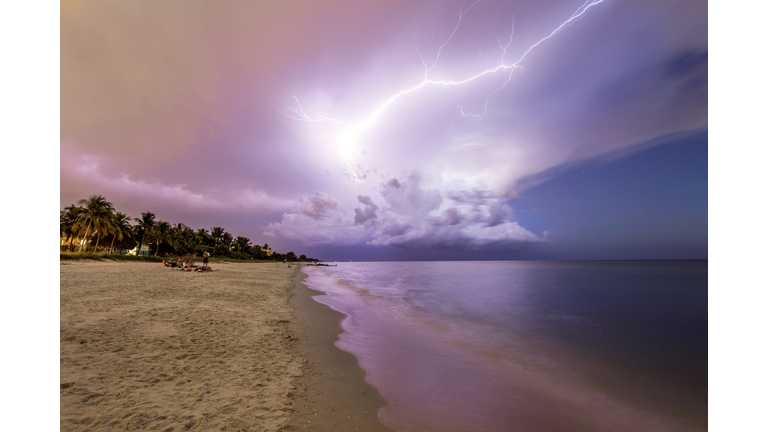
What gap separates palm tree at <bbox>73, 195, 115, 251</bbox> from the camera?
5384cm

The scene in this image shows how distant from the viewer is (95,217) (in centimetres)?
5428

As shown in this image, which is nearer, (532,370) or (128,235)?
(532,370)

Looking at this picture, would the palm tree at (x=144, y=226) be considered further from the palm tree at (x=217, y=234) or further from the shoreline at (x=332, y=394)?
the shoreline at (x=332, y=394)

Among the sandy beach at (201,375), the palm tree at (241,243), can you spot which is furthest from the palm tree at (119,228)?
the sandy beach at (201,375)

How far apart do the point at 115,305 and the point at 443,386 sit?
12.5 m

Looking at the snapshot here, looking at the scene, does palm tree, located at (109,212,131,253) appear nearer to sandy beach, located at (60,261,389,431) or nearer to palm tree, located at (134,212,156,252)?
palm tree, located at (134,212,156,252)

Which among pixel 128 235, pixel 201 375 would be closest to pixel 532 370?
pixel 201 375

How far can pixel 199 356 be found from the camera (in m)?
6.24

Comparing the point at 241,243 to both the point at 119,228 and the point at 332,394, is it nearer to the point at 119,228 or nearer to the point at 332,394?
the point at 119,228

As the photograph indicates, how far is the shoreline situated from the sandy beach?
0.02 metres

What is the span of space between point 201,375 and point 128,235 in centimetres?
8591

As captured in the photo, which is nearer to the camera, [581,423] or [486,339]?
[581,423]
